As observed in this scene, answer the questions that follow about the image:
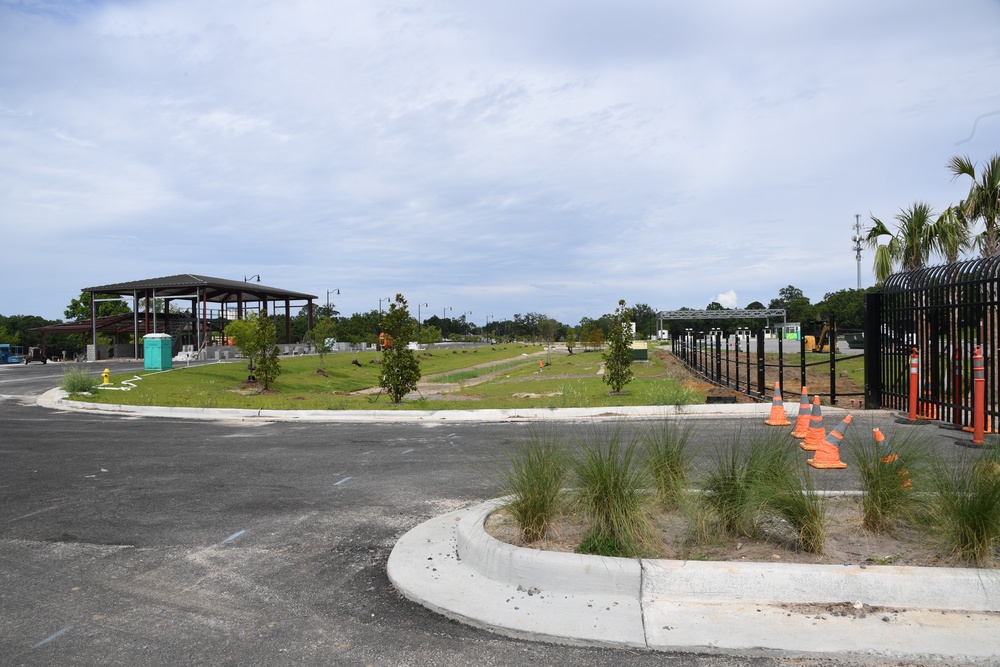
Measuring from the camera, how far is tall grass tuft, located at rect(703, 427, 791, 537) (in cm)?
519

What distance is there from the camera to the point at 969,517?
15.1 ft

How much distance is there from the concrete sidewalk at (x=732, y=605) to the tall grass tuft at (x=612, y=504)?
0.26 m

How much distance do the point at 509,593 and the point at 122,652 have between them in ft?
7.51

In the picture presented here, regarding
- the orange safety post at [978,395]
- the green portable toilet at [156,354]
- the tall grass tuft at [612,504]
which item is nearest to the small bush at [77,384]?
the green portable toilet at [156,354]

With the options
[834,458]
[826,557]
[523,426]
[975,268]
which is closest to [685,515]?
[826,557]

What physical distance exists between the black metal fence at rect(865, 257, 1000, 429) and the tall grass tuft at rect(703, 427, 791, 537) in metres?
7.09

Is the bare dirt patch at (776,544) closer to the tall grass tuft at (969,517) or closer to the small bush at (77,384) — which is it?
the tall grass tuft at (969,517)

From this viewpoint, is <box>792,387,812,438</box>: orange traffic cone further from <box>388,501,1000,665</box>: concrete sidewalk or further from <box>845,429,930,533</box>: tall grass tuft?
<box>388,501,1000,665</box>: concrete sidewalk

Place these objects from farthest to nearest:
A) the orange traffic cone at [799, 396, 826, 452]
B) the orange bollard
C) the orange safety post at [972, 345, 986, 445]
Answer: the orange bollard → the orange safety post at [972, 345, 986, 445] → the orange traffic cone at [799, 396, 826, 452]

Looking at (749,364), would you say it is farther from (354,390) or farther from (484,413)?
(354,390)

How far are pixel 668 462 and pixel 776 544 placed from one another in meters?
1.24

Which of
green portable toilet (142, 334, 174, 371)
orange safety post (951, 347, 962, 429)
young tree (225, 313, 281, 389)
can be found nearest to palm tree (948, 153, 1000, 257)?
orange safety post (951, 347, 962, 429)

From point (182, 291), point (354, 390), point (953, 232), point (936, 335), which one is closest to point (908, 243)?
point (953, 232)

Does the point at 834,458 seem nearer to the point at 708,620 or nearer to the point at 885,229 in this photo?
the point at 708,620
